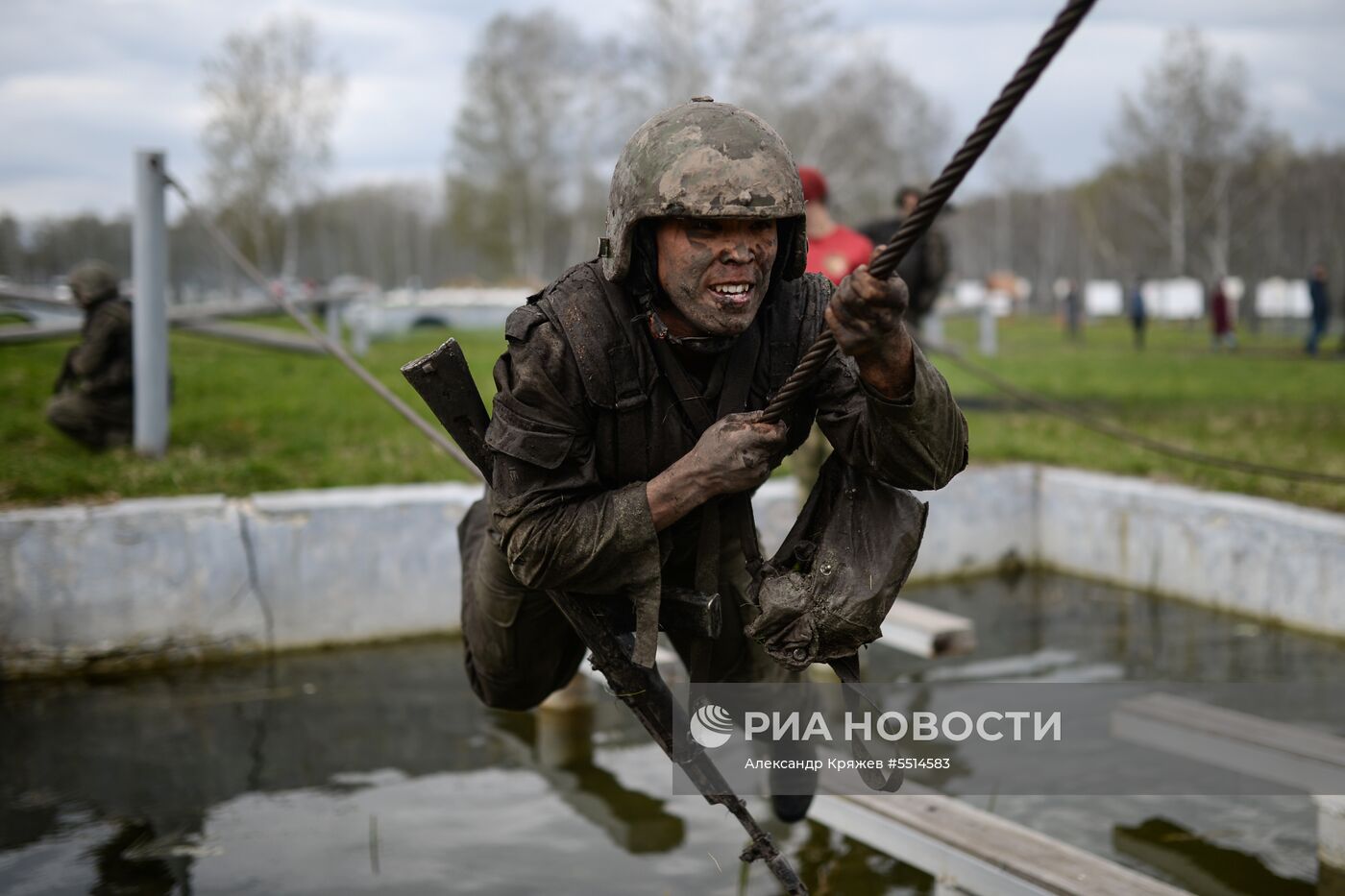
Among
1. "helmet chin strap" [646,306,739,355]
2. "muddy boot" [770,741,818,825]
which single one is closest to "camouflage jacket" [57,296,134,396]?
"muddy boot" [770,741,818,825]

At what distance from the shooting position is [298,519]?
6375 millimetres

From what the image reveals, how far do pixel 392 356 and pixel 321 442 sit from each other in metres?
7.20

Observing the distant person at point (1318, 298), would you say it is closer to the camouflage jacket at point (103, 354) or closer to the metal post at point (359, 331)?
the metal post at point (359, 331)

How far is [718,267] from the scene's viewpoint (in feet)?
7.96

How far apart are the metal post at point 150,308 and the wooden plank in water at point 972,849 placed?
4957 mm

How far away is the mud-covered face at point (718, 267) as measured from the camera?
7.95 feet

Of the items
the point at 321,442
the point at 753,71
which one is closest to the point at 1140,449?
the point at 321,442

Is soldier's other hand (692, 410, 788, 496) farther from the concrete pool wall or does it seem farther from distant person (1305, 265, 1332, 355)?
distant person (1305, 265, 1332, 355)

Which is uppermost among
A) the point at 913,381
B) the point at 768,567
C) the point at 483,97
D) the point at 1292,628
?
the point at 483,97

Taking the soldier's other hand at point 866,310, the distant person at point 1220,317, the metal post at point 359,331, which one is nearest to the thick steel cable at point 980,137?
the soldier's other hand at point 866,310

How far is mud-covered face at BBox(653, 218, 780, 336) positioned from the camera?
2424 millimetres

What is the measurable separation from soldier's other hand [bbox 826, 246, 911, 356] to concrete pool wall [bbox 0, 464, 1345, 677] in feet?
15.4

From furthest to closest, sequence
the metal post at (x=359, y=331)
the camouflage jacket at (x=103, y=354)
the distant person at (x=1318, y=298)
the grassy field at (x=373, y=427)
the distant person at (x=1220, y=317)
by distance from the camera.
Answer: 1. the distant person at (x=1220, y=317)
2. the distant person at (x=1318, y=298)
3. the metal post at (x=359, y=331)
4. the camouflage jacket at (x=103, y=354)
5. the grassy field at (x=373, y=427)

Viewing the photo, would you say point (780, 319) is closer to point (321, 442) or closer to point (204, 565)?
point (204, 565)
